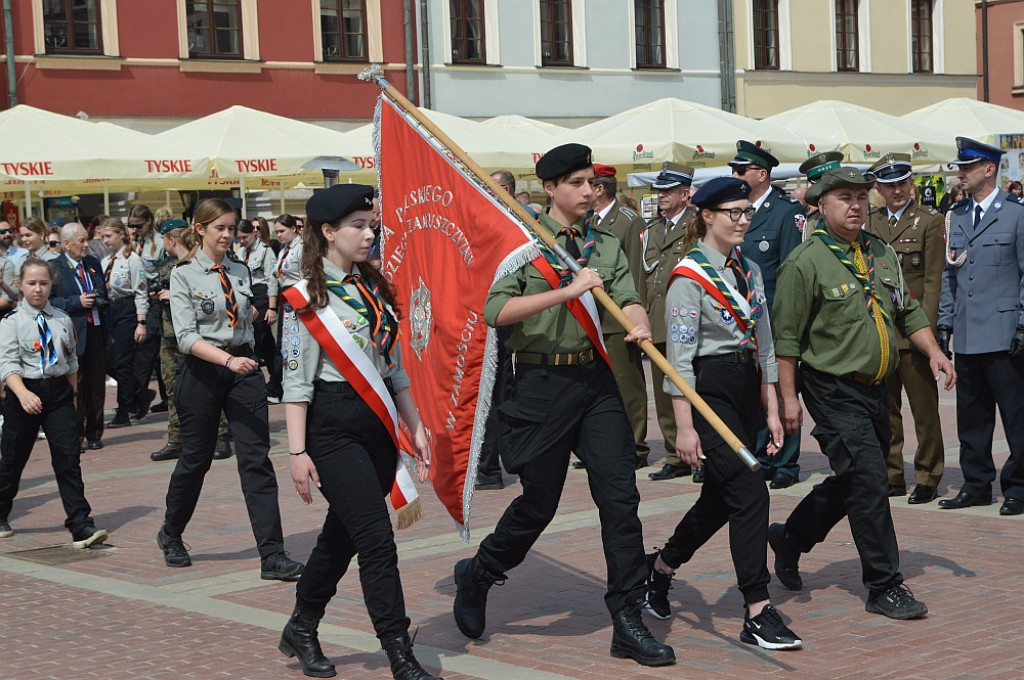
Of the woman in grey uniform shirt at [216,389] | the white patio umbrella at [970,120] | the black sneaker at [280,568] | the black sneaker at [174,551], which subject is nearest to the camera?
the black sneaker at [280,568]

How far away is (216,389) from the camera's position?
8711 millimetres

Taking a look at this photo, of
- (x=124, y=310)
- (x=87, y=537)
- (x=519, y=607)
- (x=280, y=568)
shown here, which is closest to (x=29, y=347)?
(x=87, y=537)

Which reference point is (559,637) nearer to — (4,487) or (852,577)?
(852,577)

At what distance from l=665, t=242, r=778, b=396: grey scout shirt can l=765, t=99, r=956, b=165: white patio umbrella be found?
673 inches

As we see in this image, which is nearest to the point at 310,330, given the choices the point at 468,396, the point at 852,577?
the point at 468,396

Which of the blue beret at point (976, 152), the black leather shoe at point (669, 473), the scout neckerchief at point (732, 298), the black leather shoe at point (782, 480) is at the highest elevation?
the blue beret at point (976, 152)

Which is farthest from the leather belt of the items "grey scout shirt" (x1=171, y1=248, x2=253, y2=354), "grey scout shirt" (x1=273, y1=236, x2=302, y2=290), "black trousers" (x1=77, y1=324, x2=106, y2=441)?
"black trousers" (x1=77, y1=324, x2=106, y2=441)

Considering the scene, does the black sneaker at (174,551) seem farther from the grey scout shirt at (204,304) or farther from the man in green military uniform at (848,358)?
the man in green military uniform at (848,358)

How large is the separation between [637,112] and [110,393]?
8.76m

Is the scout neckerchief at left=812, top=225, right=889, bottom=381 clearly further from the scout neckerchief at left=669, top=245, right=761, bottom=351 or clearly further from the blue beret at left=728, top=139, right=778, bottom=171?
the blue beret at left=728, top=139, right=778, bottom=171

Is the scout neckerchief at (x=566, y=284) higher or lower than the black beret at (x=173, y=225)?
lower

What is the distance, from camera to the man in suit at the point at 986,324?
9125 millimetres

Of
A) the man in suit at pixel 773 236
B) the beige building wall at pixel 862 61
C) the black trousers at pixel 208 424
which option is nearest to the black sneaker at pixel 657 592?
the black trousers at pixel 208 424

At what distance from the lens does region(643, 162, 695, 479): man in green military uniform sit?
1106 cm
